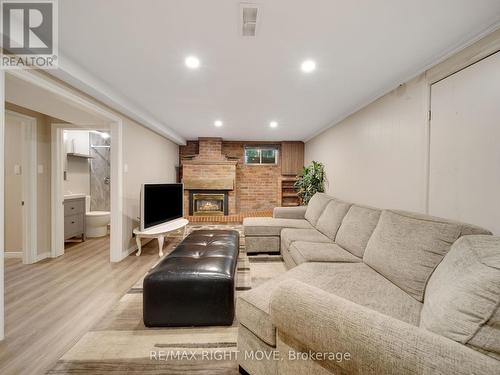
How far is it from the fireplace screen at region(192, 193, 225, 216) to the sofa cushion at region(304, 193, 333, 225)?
2678 millimetres

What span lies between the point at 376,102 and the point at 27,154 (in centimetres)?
464

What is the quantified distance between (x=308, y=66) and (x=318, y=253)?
1.72 meters

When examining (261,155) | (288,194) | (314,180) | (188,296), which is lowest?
(188,296)

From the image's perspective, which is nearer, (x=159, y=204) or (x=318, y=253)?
(x=318, y=253)

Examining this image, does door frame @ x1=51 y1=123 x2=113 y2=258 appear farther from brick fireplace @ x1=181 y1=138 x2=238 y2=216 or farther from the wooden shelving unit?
the wooden shelving unit

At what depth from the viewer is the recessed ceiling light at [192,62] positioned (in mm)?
1825

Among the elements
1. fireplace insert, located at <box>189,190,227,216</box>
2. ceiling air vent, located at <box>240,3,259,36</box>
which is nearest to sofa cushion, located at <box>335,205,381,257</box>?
ceiling air vent, located at <box>240,3,259,36</box>

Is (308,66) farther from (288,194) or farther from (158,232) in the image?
(288,194)

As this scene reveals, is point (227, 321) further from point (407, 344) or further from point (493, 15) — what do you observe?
point (493, 15)

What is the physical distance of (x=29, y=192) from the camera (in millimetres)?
2809

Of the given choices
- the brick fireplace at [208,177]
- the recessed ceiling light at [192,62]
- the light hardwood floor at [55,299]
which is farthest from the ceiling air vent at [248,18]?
the brick fireplace at [208,177]

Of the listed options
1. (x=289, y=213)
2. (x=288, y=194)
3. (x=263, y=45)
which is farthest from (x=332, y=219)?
(x=288, y=194)

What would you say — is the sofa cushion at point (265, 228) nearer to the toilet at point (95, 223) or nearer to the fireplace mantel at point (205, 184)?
the fireplace mantel at point (205, 184)

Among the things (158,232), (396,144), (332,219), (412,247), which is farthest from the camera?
(158,232)
